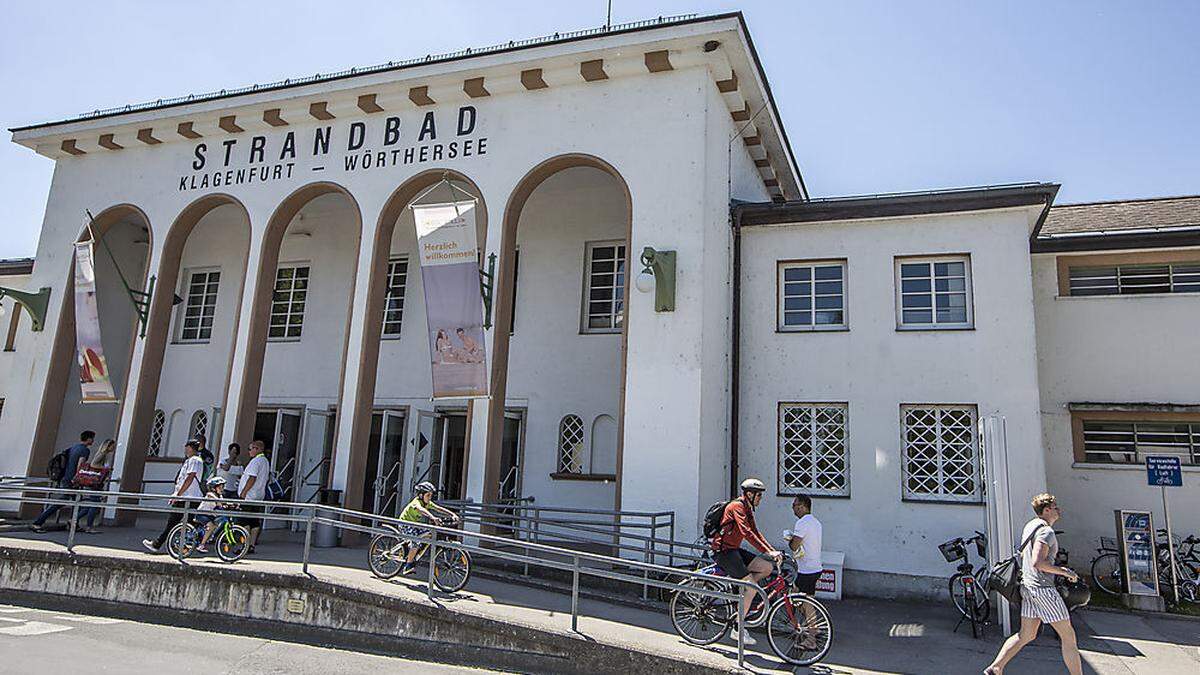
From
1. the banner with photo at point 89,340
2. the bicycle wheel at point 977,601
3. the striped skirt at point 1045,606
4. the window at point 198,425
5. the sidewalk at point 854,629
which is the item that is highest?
A: the banner with photo at point 89,340

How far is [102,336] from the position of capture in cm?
1756

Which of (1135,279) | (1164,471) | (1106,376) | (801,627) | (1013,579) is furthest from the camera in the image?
(1135,279)

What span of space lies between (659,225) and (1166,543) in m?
8.73

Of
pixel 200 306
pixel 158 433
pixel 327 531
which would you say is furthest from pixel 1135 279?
pixel 158 433

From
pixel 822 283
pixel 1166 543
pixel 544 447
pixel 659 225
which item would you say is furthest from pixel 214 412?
pixel 1166 543

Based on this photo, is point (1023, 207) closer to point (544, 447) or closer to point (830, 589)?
point (830, 589)

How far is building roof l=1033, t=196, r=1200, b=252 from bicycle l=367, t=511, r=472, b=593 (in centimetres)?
1072

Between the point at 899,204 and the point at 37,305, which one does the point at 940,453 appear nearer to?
the point at 899,204

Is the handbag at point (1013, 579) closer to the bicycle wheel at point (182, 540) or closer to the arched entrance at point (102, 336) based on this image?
the bicycle wheel at point (182, 540)

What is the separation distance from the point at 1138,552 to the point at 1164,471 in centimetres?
119

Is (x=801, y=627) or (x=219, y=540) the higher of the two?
(x=219, y=540)

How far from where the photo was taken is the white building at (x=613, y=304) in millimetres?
11648

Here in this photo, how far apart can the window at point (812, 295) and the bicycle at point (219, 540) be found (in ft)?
26.9

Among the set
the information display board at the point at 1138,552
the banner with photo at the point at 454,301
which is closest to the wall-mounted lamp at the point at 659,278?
the banner with photo at the point at 454,301
